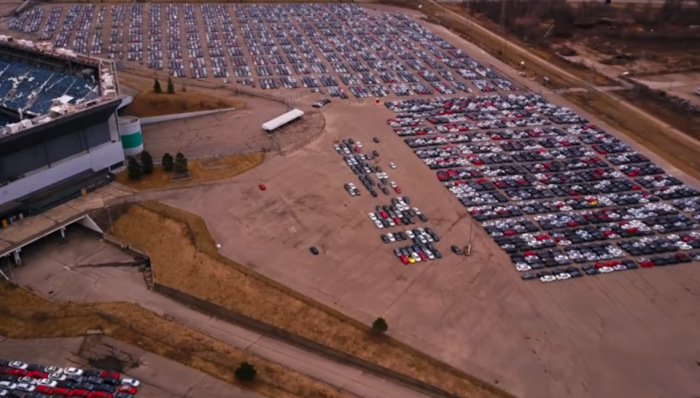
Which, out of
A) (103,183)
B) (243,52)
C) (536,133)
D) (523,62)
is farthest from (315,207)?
(523,62)

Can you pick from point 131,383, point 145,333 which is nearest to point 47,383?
point 131,383

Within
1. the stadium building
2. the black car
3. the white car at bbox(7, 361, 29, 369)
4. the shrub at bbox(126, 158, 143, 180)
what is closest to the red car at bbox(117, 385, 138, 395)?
the white car at bbox(7, 361, 29, 369)

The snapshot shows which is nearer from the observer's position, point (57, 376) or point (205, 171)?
point (57, 376)

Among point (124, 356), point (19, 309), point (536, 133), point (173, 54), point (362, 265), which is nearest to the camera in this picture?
point (124, 356)

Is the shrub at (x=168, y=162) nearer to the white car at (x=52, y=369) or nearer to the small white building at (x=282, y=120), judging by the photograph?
the small white building at (x=282, y=120)

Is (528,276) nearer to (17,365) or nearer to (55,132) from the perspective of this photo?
(17,365)

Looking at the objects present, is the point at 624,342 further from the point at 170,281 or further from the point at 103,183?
the point at 103,183

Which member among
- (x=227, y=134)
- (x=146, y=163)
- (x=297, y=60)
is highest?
(x=297, y=60)
